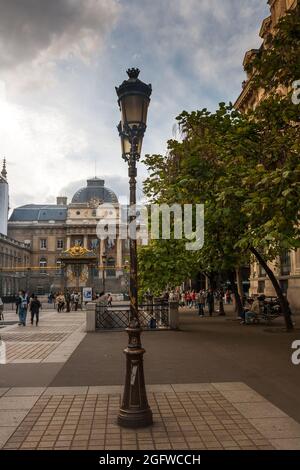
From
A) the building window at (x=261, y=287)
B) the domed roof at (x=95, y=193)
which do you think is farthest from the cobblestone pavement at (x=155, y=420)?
the domed roof at (x=95, y=193)

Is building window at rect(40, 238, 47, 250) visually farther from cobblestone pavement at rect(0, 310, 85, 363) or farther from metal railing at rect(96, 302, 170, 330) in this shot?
metal railing at rect(96, 302, 170, 330)

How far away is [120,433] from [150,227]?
18158 mm

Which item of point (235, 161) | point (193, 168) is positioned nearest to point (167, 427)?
point (193, 168)

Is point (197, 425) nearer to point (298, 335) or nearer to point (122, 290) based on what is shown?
point (298, 335)

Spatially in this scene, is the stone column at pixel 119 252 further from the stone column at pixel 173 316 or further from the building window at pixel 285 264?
the stone column at pixel 173 316

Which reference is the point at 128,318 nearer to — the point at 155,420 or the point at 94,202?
the point at 155,420

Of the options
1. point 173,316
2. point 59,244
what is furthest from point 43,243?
point 173,316

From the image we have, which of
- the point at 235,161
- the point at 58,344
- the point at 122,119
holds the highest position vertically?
the point at 235,161

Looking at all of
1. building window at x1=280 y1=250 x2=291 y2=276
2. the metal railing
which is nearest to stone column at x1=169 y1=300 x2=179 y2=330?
the metal railing

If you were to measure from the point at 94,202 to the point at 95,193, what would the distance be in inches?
174

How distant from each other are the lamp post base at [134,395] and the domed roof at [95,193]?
111686mm

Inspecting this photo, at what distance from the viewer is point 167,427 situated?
21.7 ft

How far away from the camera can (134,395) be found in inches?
270

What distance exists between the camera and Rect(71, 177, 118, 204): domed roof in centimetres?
11894
